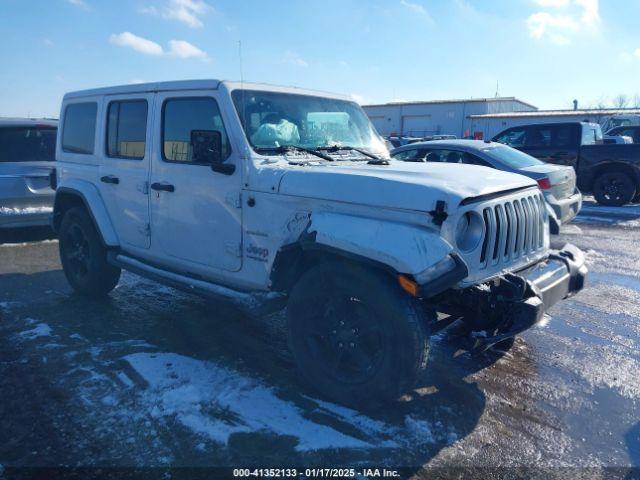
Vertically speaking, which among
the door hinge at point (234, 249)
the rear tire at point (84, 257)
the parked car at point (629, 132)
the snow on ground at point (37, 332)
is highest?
the parked car at point (629, 132)

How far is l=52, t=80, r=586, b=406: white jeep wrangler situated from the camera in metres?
3.05

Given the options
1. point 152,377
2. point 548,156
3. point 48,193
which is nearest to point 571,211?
point 548,156

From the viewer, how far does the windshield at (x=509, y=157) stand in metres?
8.34

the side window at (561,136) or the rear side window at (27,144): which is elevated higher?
the side window at (561,136)

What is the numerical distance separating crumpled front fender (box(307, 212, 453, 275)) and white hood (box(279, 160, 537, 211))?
0.13m

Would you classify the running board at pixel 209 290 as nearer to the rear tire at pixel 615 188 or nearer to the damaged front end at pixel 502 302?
the damaged front end at pixel 502 302

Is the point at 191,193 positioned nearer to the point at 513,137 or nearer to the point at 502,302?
the point at 502,302

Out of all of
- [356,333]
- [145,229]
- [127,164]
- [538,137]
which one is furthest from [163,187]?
[538,137]

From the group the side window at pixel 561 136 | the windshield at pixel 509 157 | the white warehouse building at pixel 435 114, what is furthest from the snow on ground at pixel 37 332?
the white warehouse building at pixel 435 114

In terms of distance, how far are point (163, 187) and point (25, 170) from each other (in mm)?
4080

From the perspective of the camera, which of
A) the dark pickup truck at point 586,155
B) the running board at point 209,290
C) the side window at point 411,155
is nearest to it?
the running board at point 209,290

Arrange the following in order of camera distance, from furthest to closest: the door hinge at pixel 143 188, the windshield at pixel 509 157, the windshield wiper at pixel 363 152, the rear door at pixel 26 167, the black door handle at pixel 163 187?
the windshield at pixel 509 157, the rear door at pixel 26 167, the door hinge at pixel 143 188, the black door handle at pixel 163 187, the windshield wiper at pixel 363 152

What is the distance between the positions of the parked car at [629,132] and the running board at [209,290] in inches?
Result: 645

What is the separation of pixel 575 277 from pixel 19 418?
382 cm
